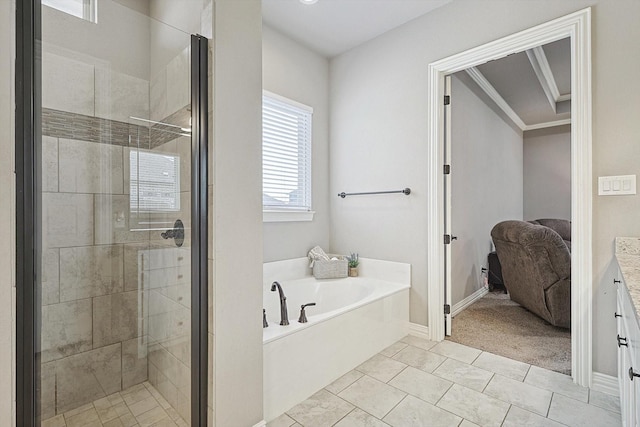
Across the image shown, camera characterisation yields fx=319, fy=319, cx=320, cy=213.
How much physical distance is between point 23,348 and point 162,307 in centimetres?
49

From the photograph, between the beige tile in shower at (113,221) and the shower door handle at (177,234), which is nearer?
the beige tile in shower at (113,221)

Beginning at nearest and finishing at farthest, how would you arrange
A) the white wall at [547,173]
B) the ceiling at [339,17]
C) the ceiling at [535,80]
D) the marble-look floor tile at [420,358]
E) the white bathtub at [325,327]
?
the white bathtub at [325,327] < the marble-look floor tile at [420,358] < the ceiling at [339,17] < the ceiling at [535,80] < the white wall at [547,173]

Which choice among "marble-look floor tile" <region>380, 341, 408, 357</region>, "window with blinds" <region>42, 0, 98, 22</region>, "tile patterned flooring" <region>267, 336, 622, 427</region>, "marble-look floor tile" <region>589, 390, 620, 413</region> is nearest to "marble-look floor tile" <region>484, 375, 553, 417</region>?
"tile patterned flooring" <region>267, 336, 622, 427</region>

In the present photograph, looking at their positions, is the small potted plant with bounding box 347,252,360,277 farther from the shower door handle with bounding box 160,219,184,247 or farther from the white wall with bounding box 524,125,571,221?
the white wall with bounding box 524,125,571,221

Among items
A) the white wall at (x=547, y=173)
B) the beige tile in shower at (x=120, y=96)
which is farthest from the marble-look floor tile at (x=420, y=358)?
the white wall at (x=547, y=173)

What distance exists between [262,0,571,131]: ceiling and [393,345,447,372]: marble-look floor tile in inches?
108

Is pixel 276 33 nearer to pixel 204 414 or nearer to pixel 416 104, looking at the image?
pixel 416 104

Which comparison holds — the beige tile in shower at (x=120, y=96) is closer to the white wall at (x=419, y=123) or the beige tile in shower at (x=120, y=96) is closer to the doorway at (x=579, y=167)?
the white wall at (x=419, y=123)

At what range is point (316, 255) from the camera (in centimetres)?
313

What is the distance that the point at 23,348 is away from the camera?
1.01 metres

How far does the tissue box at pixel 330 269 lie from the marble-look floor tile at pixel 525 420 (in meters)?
1.63

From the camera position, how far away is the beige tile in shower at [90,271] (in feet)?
3.92
